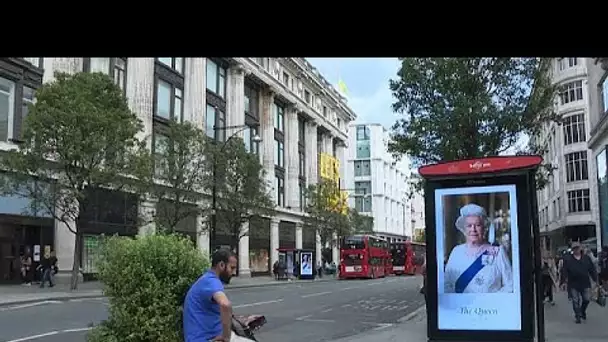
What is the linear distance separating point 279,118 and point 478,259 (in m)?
55.0

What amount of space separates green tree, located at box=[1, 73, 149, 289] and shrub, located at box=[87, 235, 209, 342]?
19250 millimetres

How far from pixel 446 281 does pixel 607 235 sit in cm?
2530

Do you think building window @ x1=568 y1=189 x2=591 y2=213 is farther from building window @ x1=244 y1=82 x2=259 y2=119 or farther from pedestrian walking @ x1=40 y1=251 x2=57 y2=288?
pedestrian walking @ x1=40 y1=251 x2=57 y2=288

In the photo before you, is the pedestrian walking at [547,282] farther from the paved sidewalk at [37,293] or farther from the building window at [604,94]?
the paved sidewalk at [37,293]

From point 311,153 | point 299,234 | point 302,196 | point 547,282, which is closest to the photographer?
point 547,282

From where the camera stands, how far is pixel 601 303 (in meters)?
18.7

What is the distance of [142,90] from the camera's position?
39562 millimetres

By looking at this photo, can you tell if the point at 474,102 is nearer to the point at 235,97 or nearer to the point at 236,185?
the point at 236,185

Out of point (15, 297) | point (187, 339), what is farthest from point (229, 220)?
point (187, 339)

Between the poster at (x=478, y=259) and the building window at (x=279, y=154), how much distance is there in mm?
52150

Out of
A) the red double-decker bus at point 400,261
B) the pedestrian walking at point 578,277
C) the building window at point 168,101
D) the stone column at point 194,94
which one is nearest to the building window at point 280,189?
the red double-decker bus at point 400,261

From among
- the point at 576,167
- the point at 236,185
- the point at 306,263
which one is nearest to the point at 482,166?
the point at 236,185

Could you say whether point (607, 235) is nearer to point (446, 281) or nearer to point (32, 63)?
point (446, 281)

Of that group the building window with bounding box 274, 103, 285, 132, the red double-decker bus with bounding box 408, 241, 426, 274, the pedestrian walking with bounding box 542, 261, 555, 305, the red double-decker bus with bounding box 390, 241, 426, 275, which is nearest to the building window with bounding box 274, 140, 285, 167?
the building window with bounding box 274, 103, 285, 132
